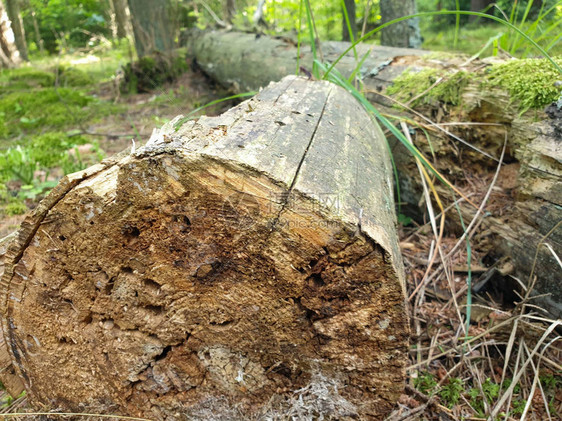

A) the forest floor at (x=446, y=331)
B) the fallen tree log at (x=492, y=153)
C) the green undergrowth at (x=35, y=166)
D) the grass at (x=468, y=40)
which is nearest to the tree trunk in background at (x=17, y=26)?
the forest floor at (x=446, y=331)

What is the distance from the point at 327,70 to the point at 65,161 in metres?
2.44

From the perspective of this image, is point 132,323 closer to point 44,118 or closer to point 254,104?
point 254,104

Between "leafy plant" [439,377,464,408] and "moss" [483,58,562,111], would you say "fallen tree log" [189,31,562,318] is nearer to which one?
"moss" [483,58,562,111]

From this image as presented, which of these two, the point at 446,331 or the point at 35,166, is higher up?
the point at 35,166

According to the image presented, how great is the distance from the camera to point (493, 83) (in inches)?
87.0

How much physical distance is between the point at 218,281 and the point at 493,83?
6.37ft

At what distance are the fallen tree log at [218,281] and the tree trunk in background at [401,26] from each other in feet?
13.2

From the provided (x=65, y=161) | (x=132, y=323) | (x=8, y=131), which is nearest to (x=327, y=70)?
(x=132, y=323)

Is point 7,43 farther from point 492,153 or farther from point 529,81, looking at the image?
point 529,81

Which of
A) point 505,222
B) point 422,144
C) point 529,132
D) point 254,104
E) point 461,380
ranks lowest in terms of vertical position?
point 461,380

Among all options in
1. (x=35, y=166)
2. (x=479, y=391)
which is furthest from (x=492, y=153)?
(x=35, y=166)

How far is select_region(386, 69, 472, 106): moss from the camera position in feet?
7.86

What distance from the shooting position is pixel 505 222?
2.10 metres

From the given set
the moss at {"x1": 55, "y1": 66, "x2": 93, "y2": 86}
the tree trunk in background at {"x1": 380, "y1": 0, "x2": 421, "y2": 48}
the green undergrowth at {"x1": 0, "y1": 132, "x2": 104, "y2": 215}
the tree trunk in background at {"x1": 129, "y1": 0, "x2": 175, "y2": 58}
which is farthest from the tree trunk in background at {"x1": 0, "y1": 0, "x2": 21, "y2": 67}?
the tree trunk in background at {"x1": 380, "y1": 0, "x2": 421, "y2": 48}
